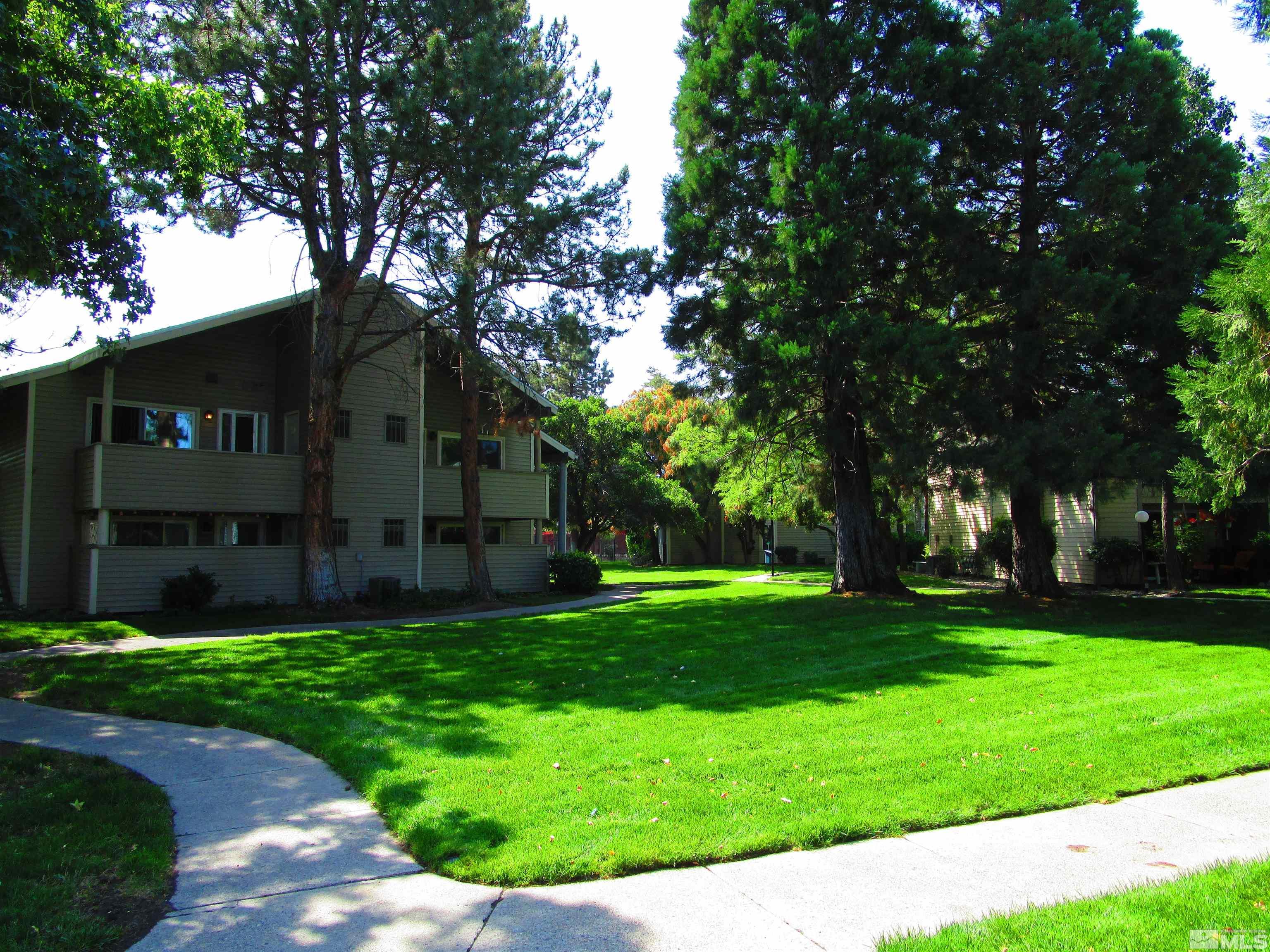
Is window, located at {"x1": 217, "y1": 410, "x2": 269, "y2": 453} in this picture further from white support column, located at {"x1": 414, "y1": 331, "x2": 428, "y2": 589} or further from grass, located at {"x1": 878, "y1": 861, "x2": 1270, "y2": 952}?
grass, located at {"x1": 878, "y1": 861, "x2": 1270, "y2": 952}

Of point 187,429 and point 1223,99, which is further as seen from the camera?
point 187,429

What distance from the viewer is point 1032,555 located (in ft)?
55.1

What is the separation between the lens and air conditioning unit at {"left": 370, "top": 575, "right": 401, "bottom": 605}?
2048 centimetres

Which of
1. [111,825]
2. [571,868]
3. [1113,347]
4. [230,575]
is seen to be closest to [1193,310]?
[571,868]

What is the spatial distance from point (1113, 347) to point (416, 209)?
48.6 ft

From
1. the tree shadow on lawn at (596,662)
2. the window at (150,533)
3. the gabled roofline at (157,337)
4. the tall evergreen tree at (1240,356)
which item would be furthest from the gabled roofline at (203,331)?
the tall evergreen tree at (1240,356)

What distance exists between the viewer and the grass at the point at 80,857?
3572 mm

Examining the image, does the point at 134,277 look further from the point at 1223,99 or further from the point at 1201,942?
the point at 1223,99

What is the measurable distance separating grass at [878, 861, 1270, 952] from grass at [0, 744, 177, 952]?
349 centimetres

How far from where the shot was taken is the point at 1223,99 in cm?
1759

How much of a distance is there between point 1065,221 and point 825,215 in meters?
4.19

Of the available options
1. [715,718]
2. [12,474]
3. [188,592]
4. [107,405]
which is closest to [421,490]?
[188,592]

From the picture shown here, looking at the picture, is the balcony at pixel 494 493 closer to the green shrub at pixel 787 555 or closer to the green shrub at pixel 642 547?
the green shrub at pixel 642 547

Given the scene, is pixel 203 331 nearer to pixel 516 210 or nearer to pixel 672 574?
pixel 516 210
